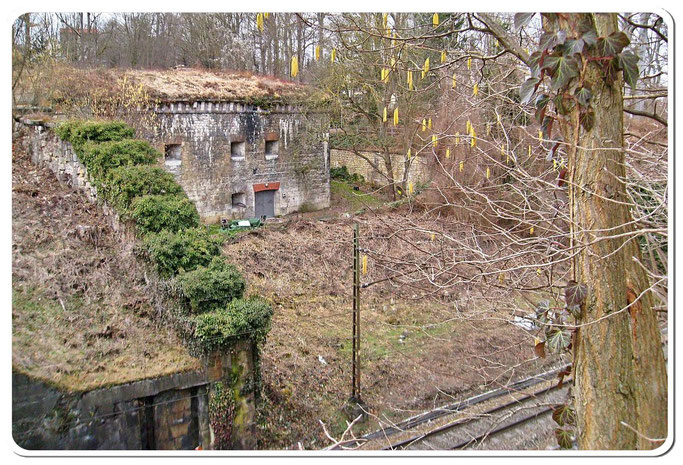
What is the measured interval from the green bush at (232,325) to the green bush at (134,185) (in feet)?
9.34

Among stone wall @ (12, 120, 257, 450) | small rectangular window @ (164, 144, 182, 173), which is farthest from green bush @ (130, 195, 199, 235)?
small rectangular window @ (164, 144, 182, 173)

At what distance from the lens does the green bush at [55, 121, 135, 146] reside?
11328 millimetres

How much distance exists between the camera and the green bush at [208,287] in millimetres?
7859

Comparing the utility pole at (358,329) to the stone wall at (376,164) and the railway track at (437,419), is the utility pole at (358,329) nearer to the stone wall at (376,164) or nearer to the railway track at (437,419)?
the railway track at (437,419)

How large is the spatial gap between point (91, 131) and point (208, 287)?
206 inches

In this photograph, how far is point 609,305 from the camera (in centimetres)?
340

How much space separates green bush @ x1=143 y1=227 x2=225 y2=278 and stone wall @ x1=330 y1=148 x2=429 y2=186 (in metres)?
10.6

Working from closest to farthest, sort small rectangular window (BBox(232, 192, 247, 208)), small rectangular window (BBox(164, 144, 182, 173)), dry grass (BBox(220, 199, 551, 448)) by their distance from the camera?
dry grass (BBox(220, 199, 551, 448)) → small rectangular window (BBox(164, 144, 182, 173)) → small rectangular window (BBox(232, 192, 247, 208))

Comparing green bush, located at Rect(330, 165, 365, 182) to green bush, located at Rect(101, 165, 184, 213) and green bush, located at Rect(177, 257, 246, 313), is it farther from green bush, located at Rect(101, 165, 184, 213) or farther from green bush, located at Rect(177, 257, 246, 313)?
green bush, located at Rect(177, 257, 246, 313)

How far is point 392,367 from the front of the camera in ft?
35.9

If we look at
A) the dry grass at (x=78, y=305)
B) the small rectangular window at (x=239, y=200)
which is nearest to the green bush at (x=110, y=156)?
the dry grass at (x=78, y=305)

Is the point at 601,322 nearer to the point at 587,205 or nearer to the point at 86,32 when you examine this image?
the point at 587,205

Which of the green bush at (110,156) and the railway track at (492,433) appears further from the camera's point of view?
the green bush at (110,156)

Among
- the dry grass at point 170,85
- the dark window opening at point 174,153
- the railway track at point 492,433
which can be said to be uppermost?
the dry grass at point 170,85
